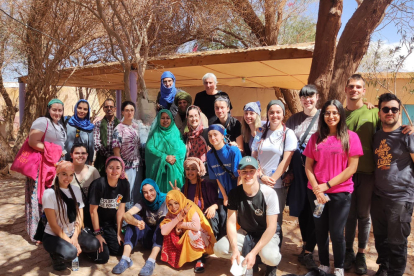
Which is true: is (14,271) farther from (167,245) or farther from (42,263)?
(167,245)

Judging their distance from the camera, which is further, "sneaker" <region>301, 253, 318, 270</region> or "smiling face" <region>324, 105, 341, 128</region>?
"sneaker" <region>301, 253, 318, 270</region>

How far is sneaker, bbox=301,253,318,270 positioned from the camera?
3213 millimetres

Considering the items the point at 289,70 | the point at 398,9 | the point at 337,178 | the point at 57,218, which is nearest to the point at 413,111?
the point at 289,70

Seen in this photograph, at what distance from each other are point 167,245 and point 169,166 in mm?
905

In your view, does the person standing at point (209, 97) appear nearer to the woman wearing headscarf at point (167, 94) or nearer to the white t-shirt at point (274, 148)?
the woman wearing headscarf at point (167, 94)

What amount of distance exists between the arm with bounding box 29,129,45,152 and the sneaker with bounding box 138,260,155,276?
5.80ft

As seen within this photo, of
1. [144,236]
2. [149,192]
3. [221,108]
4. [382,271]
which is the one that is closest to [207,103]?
[221,108]

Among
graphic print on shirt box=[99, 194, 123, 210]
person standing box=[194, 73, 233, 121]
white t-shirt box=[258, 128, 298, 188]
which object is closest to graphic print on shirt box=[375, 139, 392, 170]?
white t-shirt box=[258, 128, 298, 188]

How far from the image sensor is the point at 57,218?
327 centimetres

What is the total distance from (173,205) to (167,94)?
5.14ft

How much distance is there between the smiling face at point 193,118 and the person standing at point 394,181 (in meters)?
1.81

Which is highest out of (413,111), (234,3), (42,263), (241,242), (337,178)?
(234,3)

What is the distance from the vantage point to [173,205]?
3393 mm

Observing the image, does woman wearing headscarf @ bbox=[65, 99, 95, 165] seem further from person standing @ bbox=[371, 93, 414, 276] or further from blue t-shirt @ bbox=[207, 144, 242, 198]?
person standing @ bbox=[371, 93, 414, 276]
